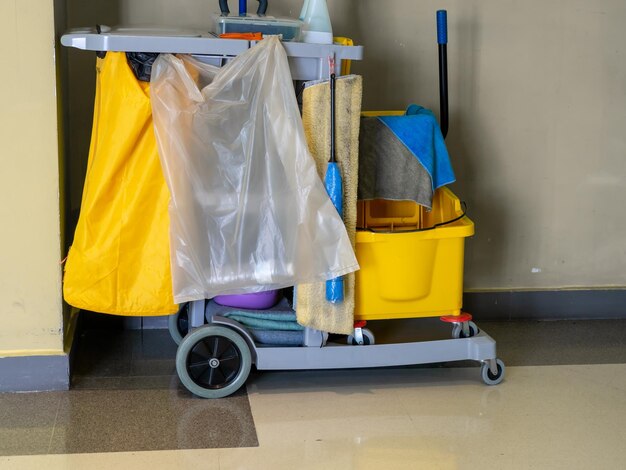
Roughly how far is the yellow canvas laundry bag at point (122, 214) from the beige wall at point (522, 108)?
700 millimetres

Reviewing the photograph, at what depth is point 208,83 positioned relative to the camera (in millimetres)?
2518

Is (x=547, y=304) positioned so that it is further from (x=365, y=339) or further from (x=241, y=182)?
(x=241, y=182)

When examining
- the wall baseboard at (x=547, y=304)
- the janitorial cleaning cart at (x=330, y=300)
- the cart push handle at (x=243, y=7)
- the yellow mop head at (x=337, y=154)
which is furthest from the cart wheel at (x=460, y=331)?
the cart push handle at (x=243, y=7)

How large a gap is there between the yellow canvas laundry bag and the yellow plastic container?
569 millimetres

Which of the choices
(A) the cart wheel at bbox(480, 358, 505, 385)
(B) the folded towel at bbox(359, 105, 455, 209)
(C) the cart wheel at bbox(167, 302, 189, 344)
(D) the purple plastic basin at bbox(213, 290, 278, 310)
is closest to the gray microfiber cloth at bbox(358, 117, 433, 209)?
(B) the folded towel at bbox(359, 105, 455, 209)

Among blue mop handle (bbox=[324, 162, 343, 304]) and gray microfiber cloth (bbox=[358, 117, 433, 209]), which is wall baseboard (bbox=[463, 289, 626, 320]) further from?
blue mop handle (bbox=[324, 162, 343, 304])

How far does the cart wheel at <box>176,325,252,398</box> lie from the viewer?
2600 millimetres

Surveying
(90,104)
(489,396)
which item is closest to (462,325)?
(489,396)

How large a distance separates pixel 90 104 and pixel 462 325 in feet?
4.70

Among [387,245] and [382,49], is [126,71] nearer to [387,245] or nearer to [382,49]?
[387,245]

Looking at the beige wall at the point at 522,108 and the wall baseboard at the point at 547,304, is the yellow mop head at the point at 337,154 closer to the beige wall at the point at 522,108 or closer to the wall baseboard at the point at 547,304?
the beige wall at the point at 522,108

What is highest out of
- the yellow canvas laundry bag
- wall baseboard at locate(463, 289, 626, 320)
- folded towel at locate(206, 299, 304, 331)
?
the yellow canvas laundry bag

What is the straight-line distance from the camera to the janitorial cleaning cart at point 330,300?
2506 mm

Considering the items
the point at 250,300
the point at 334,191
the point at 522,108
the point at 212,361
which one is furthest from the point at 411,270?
the point at 522,108
